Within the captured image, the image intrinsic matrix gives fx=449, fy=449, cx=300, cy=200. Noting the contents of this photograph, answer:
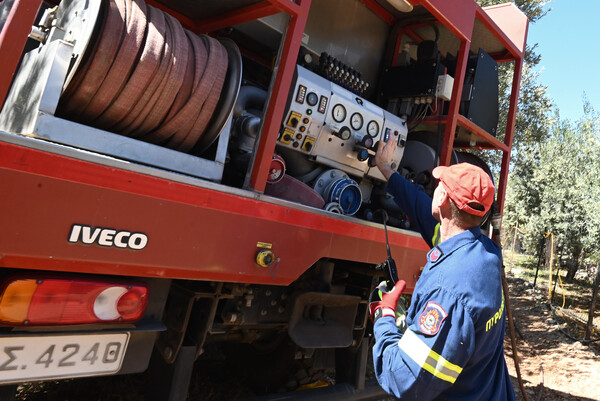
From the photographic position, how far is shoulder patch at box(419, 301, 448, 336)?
5.25ft

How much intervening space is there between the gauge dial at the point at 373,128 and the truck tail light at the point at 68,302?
6.87 ft

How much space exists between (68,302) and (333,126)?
202 cm

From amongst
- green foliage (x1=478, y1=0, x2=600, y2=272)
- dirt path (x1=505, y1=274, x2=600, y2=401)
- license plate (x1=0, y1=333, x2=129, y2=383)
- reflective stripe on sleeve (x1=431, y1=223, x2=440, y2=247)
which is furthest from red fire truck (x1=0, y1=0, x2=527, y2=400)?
green foliage (x1=478, y1=0, x2=600, y2=272)

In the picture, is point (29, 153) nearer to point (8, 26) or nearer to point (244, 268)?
point (8, 26)

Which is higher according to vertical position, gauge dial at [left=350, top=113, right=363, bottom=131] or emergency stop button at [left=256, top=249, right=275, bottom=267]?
gauge dial at [left=350, top=113, right=363, bottom=131]

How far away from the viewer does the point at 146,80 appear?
1.93 meters

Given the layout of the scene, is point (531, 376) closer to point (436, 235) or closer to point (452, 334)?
point (436, 235)

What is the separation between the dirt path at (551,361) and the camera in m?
6.39

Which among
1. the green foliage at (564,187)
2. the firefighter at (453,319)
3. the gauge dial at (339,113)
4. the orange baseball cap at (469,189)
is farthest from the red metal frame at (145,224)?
the green foliage at (564,187)

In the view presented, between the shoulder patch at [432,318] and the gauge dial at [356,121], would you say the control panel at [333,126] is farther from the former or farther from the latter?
the shoulder patch at [432,318]

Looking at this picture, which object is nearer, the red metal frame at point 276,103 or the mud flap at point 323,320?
the red metal frame at point 276,103

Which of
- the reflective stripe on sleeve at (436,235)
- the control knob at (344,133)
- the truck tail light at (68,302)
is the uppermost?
the control knob at (344,133)

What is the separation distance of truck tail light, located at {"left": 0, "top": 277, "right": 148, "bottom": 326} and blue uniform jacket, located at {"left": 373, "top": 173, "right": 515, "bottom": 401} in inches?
39.2

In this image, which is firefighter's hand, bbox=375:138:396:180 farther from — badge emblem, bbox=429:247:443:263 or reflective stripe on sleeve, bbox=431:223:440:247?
badge emblem, bbox=429:247:443:263
